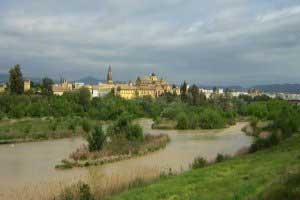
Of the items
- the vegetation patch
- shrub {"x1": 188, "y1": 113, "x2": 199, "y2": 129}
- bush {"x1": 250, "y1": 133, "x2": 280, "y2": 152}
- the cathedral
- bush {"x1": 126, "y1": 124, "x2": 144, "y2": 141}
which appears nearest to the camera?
bush {"x1": 250, "y1": 133, "x2": 280, "y2": 152}

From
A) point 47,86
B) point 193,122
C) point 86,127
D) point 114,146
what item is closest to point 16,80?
point 47,86

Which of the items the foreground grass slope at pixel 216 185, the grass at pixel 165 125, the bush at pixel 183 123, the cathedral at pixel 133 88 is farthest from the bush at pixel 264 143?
the cathedral at pixel 133 88

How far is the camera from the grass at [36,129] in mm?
52000

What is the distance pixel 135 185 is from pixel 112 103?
76881mm

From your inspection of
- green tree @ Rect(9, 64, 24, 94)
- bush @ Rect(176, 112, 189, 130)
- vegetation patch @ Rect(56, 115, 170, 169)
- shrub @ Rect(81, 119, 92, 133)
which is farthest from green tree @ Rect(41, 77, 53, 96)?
vegetation patch @ Rect(56, 115, 170, 169)

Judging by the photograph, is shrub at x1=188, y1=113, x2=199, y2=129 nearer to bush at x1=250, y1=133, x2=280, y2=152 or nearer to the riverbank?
the riverbank

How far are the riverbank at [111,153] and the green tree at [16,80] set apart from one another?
52335 mm

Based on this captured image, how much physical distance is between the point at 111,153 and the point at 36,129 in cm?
2780

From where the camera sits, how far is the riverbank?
98.7 feet

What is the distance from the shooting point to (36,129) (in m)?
58.3

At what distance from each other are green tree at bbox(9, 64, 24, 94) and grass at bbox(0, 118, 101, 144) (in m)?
19.0

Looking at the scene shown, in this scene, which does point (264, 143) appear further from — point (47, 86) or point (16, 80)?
point (47, 86)

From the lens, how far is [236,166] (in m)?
18.4

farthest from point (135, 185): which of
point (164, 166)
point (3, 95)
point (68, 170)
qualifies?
point (3, 95)
